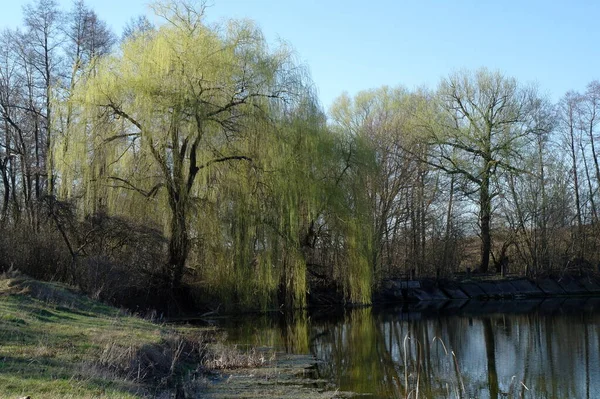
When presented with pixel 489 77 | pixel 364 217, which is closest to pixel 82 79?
pixel 364 217

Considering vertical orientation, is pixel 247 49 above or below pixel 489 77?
below

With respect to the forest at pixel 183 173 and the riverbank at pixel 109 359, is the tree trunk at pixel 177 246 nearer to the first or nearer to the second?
the forest at pixel 183 173

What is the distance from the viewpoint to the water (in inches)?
443

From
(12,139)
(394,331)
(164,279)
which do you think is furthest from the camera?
(12,139)

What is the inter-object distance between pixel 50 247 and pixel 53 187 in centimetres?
325

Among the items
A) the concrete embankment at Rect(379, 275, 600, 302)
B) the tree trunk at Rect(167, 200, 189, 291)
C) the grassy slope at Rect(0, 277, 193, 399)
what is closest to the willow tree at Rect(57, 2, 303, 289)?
the tree trunk at Rect(167, 200, 189, 291)

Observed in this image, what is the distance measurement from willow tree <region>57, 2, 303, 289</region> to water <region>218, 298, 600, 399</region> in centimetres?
506

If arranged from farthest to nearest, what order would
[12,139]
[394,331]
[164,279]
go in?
[12,139]
[164,279]
[394,331]

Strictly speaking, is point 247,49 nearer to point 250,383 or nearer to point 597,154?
point 250,383

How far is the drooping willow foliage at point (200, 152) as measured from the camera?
20.6 m

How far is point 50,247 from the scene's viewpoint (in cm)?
1836

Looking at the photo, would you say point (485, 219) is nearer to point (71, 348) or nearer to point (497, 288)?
point (497, 288)

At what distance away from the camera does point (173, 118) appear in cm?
2027

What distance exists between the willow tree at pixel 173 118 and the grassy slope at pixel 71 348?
6391 millimetres
